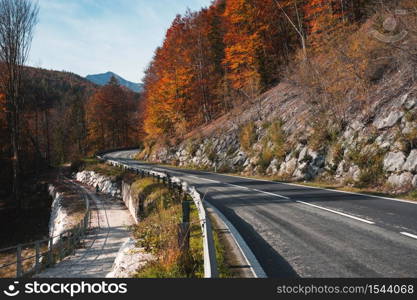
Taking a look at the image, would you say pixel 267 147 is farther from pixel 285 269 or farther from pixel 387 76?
pixel 285 269

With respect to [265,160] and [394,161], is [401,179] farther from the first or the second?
[265,160]

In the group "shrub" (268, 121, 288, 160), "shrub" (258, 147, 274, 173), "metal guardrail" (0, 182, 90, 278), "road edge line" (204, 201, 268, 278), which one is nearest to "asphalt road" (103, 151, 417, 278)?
"road edge line" (204, 201, 268, 278)

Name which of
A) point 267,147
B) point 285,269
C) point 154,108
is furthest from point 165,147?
point 285,269

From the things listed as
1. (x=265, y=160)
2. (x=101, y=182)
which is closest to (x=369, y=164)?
(x=265, y=160)

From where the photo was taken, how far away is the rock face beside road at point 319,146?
39.8ft

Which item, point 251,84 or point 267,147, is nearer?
point 267,147

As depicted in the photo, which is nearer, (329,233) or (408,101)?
(329,233)

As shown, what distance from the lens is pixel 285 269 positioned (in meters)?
4.70

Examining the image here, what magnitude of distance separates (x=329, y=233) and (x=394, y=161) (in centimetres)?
757

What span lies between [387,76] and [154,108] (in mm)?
29657

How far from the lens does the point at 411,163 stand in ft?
36.7

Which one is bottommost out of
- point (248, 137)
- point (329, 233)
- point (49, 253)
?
point (49, 253)

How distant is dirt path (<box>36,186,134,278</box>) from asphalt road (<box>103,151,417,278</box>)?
523 centimetres

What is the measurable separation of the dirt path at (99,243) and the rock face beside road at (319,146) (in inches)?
388
